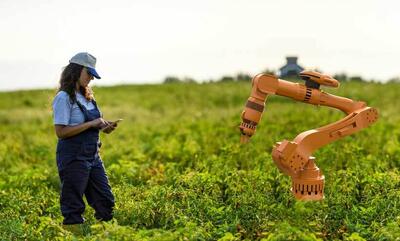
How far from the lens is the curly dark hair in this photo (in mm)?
7504

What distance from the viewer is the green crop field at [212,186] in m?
7.30

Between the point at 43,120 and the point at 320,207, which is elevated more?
the point at 320,207

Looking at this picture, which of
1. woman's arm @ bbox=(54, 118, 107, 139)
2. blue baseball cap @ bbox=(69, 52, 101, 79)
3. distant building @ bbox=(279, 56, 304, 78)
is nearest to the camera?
woman's arm @ bbox=(54, 118, 107, 139)

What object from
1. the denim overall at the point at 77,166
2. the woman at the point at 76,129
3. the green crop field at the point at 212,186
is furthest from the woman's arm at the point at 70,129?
the green crop field at the point at 212,186

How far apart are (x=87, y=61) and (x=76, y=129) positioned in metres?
0.66

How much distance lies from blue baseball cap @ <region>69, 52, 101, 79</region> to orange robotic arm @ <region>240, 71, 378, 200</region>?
1.50 meters

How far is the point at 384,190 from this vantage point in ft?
29.2

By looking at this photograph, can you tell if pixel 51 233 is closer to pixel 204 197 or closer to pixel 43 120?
pixel 204 197

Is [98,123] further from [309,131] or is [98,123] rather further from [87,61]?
[309,131]

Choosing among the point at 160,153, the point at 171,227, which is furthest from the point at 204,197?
the point at 160,153

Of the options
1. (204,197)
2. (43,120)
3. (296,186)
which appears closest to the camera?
(296,186)

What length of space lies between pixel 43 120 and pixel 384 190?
15.7 meters

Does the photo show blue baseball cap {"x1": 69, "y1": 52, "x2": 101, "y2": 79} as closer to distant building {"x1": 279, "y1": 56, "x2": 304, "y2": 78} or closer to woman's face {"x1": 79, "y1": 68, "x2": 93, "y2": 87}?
woman's face {"x1": 79, "y1": 68, "x2": 93, "y2": 87}

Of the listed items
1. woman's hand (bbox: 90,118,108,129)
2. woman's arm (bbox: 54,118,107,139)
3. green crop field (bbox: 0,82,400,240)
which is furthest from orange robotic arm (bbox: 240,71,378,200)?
woman's arm (bbox: 54,118,107,139)
